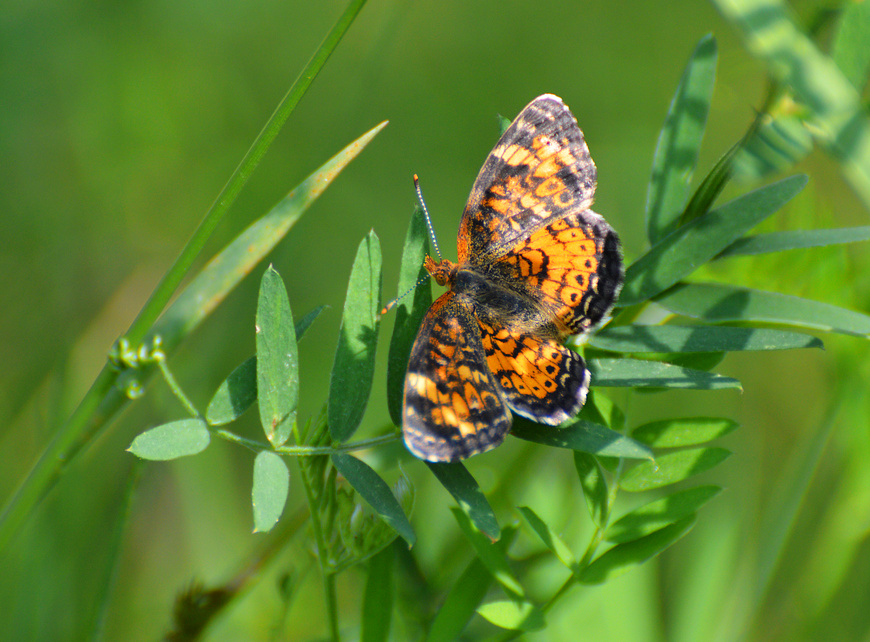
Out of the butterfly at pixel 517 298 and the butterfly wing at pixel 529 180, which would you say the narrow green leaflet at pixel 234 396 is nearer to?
the butterfly at pixel 517 298

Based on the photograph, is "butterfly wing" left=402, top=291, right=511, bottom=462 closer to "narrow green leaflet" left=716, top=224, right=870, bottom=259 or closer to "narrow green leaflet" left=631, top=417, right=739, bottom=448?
"narrow green leaflet" left=631, top=417, right=739, bottom=448

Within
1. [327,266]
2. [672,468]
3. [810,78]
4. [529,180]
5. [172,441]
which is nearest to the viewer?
[810,78]

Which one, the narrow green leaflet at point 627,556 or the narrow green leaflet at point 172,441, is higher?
the narrow green leaflet at point 172,441

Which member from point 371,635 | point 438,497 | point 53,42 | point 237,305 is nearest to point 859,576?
point 438,497

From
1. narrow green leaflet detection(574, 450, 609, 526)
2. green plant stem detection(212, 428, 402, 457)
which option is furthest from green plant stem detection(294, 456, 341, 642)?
narrow green leaflet detection(574, 450, 609, 526)

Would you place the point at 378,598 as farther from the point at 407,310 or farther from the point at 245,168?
the point at 245,168

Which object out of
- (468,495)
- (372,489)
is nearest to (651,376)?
(468,495)

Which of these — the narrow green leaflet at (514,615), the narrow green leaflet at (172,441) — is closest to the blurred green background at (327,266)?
the narrow green leaflet at (514,615)
